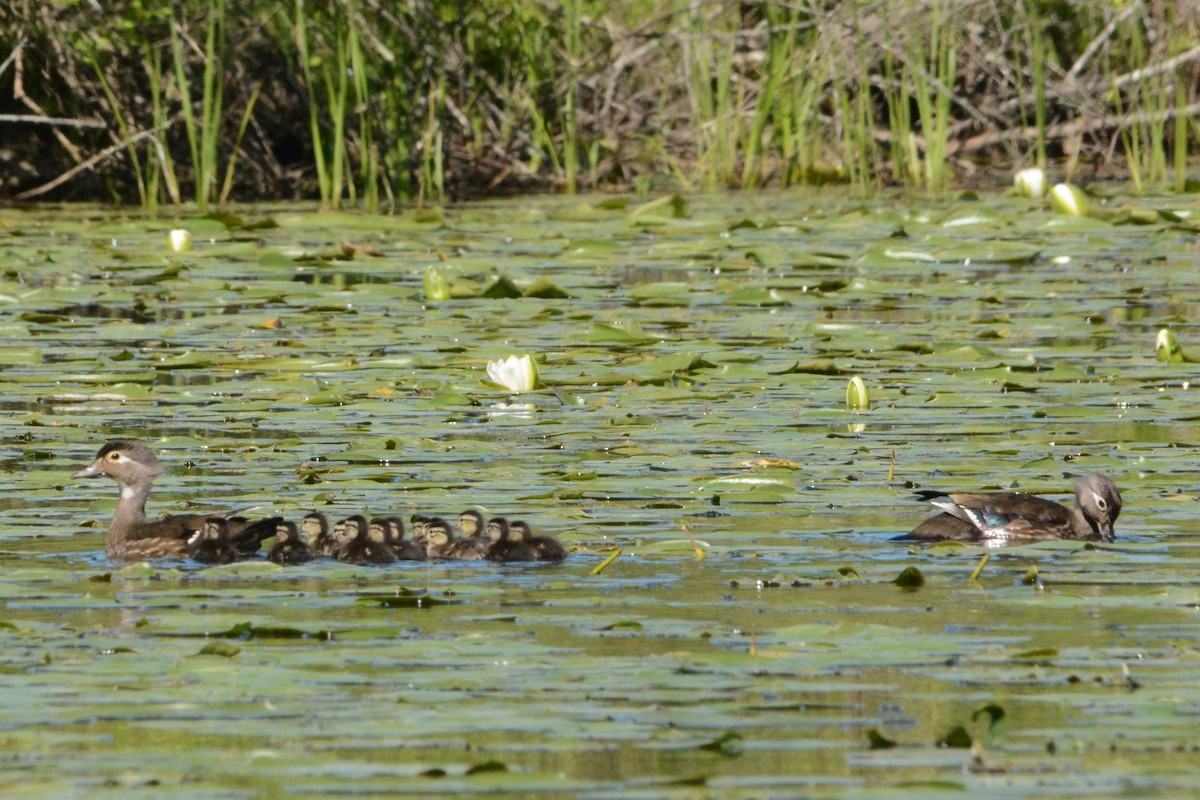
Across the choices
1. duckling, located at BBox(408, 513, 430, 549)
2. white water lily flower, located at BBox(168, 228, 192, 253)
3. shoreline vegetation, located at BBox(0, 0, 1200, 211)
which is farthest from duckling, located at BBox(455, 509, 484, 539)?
shoreline vegetation, located at BBox(0, 0, 1200, 211)

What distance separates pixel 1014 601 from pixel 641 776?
1737 millimetres

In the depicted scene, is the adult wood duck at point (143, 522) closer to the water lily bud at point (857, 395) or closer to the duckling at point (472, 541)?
the duckling at point (472, 541)

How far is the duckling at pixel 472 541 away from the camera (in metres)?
5.61

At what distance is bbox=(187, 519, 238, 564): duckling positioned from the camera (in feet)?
18.7

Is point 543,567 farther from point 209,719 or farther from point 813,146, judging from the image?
point 813,146

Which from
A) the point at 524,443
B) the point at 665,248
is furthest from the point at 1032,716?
the point at 665,248

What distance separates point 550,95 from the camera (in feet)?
62.0

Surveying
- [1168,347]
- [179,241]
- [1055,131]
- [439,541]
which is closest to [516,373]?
[439,541]

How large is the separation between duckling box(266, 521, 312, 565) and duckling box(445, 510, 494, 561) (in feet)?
1.30

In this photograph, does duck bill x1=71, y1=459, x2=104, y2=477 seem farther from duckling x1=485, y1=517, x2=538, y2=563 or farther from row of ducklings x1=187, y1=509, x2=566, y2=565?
duckling x1=485, y1=517, x2=538, y2=563

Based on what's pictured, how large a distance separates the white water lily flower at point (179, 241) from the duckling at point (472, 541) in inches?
313

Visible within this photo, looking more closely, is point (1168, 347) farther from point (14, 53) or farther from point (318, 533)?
point (14, 53)

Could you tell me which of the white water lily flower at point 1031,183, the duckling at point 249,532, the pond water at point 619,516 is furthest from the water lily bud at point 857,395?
the white water lily flower at point 1031,183

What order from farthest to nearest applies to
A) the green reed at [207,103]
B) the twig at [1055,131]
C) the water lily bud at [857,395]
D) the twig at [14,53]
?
the twig at [1055,131]
the twig at [14,53]
the green reed at [207,103]
the water lily bud at [857,395]
